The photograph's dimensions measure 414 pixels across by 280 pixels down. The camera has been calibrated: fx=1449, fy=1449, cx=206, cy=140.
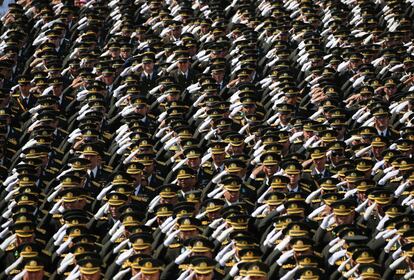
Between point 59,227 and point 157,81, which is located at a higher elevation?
point 157,81

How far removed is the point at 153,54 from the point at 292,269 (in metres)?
9.48

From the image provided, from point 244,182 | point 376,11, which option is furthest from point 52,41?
point 244,182

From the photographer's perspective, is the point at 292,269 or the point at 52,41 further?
the point at 52,41

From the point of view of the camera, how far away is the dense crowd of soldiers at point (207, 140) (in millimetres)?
21641

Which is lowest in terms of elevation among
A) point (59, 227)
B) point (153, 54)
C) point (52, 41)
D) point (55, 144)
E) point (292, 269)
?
point (292, 269)

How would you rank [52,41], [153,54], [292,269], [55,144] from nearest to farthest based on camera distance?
[292,269]
[55,144]
[153,54]
[52,41]

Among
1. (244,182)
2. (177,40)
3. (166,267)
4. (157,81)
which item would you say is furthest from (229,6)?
(166,267)

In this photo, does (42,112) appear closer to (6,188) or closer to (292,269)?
(6,188)

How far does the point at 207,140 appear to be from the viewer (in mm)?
25891

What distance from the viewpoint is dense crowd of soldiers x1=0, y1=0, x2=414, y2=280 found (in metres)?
21.6

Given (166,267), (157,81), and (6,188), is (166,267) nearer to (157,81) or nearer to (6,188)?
(6,188)

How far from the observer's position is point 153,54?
29469mm

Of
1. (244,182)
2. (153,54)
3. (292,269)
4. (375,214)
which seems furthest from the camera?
(153,54)

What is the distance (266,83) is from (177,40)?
3597 millimetres
